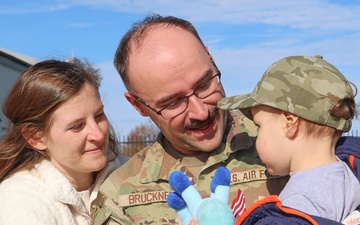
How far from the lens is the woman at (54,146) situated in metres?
3.46

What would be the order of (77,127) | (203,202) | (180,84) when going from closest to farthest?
(203,202) → (180,84) → (77,127)

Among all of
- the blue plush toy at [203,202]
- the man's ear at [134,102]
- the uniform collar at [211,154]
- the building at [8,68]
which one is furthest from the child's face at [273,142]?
the building at [8,68]

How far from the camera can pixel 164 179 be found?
11.5 ft

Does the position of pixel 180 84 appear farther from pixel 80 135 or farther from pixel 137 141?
pixel 137 141

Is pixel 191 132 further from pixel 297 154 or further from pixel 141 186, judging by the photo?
pixel 297 154

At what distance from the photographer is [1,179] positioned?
12.2 ft

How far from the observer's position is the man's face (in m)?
3.27

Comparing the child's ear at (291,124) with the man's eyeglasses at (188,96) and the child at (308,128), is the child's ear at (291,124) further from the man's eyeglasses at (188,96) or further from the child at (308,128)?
the man's eyeglasses at (188,96)

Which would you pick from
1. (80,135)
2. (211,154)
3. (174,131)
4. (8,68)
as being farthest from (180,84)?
(8,68)

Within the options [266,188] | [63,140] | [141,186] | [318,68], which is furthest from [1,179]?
[318,68]

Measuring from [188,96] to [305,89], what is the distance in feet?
2.92

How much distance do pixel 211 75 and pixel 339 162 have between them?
1046 mm

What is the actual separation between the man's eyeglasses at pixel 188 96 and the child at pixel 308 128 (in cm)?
66

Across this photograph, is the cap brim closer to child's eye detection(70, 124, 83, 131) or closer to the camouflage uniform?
the camouflage uniform
